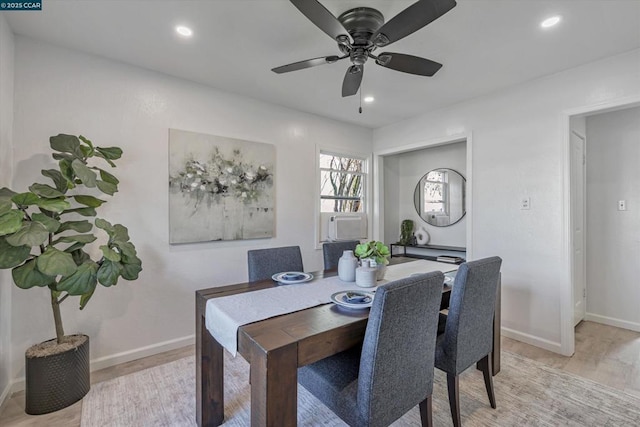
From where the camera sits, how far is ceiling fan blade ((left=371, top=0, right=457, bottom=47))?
1.40 m

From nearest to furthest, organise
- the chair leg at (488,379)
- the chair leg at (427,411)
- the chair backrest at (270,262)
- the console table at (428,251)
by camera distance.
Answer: the chair leg at (427,411)
the chair leg at (488,379)
the chair backrest at (270,262)
the console table at (428,251)

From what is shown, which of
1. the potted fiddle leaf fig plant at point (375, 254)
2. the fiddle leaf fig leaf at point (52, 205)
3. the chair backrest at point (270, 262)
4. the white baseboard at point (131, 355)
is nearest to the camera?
the fiddle leaf fig leaf at point (52, 205)

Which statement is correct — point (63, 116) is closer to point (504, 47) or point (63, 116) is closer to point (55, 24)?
point (55, 24)

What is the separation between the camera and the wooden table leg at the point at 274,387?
112cm

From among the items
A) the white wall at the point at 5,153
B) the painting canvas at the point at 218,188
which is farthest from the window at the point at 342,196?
the white wall at the point at 5,153

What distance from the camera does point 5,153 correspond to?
2.00m

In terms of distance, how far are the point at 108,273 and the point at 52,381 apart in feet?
2.49

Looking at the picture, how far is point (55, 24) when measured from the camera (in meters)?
2.01

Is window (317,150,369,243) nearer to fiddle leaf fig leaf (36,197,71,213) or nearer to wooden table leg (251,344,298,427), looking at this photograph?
fiddle leaf fig leaf (36,197,71,213)

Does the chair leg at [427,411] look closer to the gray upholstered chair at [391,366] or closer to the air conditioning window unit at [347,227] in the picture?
the gray upholstered chair at [391,366]

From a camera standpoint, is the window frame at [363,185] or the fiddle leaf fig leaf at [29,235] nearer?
the fiddle leaf fig leaf at [29,235]

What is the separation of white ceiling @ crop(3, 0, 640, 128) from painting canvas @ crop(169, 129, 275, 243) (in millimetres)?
617

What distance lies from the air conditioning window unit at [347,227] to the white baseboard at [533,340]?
1995 millimetres

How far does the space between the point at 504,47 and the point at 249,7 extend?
191 cm
